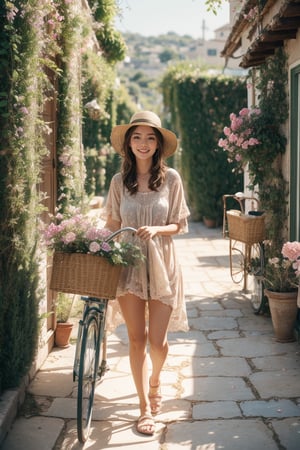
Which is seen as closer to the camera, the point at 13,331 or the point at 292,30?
the point at 13,331

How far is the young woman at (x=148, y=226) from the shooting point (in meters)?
4.31

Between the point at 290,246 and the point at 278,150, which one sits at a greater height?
the point at 278,150

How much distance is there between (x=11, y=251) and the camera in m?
4.46

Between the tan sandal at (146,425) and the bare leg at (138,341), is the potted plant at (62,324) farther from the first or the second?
the tan sandal at (146,425)

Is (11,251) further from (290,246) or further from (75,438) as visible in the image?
(290,246)

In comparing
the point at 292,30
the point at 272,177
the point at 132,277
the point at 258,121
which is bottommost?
the point at 132,277

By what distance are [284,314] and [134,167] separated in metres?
2.65

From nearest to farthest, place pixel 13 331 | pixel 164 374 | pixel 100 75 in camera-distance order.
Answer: pixel 13 331
pixel 164 374
pixel 100 75

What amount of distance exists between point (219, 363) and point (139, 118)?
2.51 m

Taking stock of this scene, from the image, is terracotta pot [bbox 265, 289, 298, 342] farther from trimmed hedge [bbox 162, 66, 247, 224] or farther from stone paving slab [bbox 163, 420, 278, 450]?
trimmed hedge [bbox 162, 66, 247, 224]

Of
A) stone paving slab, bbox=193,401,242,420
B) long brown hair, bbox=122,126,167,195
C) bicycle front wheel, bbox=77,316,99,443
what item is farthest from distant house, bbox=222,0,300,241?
bicycle front wheel, bbox=77,316,99,443

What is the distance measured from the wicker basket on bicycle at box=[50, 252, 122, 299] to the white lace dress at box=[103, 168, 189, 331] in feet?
0.83

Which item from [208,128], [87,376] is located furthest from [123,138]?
[208,128]

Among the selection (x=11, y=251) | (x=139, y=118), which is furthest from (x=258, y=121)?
(x=11, y=251)
